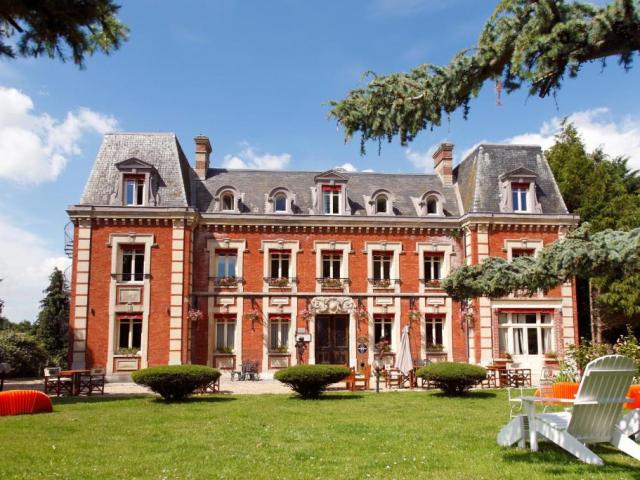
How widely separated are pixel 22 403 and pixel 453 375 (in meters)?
10.5

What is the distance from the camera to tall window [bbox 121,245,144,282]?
22484 millimetres

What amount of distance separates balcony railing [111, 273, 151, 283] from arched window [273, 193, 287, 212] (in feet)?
19.5

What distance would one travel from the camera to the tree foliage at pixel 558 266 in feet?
17.2

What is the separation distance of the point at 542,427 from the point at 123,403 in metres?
10.9

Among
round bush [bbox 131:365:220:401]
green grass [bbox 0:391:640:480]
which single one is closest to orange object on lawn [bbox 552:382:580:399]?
green grass [bbox 0:391:640:480]

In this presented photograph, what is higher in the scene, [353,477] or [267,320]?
[267,320]

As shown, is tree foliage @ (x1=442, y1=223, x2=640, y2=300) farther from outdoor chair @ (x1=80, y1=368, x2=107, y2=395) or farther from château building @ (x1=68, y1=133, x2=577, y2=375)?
château building @ (x1=68, y1=133, x2=577, y2=375)

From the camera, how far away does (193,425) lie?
11180 millimetres

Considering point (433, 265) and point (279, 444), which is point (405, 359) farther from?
point (279, 444)

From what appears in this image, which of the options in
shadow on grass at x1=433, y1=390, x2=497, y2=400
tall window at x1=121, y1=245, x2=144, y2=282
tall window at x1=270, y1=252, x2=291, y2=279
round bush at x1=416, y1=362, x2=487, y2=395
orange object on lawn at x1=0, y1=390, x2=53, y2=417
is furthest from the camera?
tall window at x1=270, y1=252, x2=291, y2=279

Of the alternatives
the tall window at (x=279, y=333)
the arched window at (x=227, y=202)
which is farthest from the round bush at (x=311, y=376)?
the arched window at (x=227, y=202)

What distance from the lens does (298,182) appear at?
26062 mm

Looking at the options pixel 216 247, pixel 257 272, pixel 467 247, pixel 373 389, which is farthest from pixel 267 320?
pixel 467 247

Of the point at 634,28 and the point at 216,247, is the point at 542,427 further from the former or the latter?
the point at 216,247
